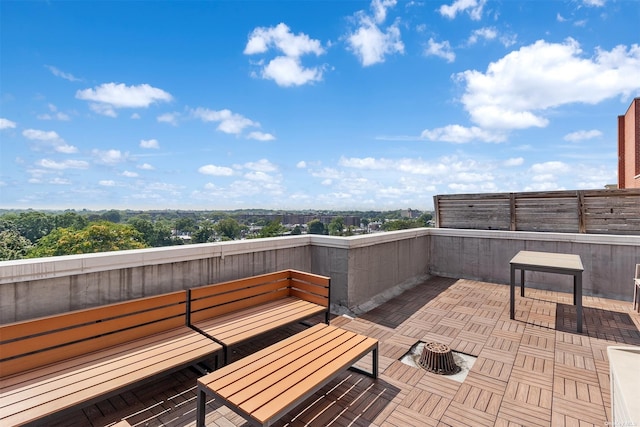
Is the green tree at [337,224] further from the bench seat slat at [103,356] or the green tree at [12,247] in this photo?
the bench seat slat at [103,356]

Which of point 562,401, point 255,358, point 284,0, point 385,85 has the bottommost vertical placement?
point 562,401

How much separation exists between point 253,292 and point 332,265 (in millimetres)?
1606

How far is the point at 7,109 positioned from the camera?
6188cm

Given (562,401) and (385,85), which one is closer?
(562,401)

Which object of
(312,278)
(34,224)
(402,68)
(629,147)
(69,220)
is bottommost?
(34,224)

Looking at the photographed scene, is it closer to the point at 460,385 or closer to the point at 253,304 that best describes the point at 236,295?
the point at 253,304

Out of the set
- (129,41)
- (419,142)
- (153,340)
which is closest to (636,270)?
(153,340)

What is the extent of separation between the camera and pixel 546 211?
6.89m

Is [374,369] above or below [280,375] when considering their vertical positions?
below

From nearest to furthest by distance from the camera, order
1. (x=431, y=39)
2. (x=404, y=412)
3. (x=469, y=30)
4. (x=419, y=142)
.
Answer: (x=404, y=412) < (x=469, y=30) < (x=431, y=39) < (x=419, y=142)

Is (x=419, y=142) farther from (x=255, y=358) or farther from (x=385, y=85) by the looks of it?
(x=255, y=358)

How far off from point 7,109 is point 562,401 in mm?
93462

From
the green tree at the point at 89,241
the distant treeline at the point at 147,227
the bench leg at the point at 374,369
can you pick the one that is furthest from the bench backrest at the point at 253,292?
the green tree at the point at 89,241

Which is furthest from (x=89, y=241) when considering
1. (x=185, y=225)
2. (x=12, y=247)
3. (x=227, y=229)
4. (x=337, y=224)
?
(x=337, y=224)
